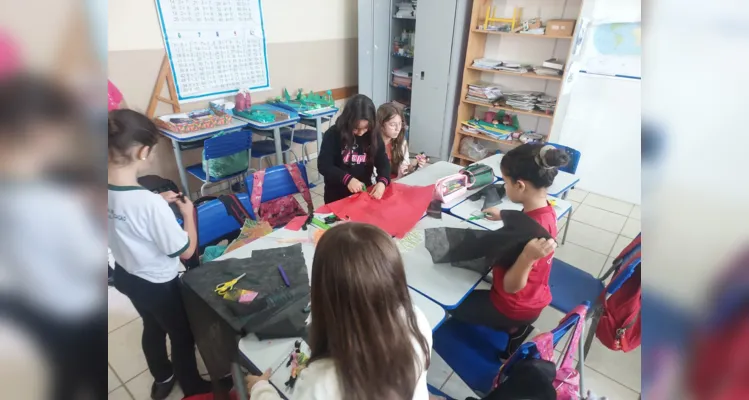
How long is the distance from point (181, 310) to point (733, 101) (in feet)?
5.14

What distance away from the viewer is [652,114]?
0.65 feet

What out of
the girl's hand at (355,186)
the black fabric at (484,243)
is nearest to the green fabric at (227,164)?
the girl's hand at (355,186)

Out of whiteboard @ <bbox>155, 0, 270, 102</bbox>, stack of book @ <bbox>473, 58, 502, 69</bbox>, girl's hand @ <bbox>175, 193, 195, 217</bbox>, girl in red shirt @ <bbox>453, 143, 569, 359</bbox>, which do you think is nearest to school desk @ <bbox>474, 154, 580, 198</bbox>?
girl in red shirt @ <bbox>453, 143, 569, 359</bbox>

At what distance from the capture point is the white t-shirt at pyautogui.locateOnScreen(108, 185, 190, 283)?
1.01 meters

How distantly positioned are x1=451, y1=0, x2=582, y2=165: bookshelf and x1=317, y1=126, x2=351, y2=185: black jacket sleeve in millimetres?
2301

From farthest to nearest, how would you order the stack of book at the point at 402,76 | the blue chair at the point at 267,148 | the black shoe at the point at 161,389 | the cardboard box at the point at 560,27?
the stack of book at the point at 402,76 < the blue chair at the point at 267,148 < the cardboard box at the point at 560,27 < the black shoe at the point at 161,389

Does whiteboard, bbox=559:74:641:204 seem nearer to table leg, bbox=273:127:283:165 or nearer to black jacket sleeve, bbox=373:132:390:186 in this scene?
black jacket sleeve, bbox=373:132:390:186

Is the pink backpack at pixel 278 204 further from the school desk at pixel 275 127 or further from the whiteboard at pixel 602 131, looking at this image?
the whiteboard at pixel 602 131

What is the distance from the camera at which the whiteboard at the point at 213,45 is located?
312cm

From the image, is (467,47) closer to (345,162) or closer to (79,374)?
(345,162)

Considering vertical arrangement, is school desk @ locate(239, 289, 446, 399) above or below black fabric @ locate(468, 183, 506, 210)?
below

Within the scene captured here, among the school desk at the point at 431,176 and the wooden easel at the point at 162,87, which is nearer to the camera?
the school desk at the point at 431,176

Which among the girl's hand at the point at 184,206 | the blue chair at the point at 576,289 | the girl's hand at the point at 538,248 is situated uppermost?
the girl's hand at the point at 184,206

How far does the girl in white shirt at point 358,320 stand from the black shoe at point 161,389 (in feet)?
Result: 3.96
